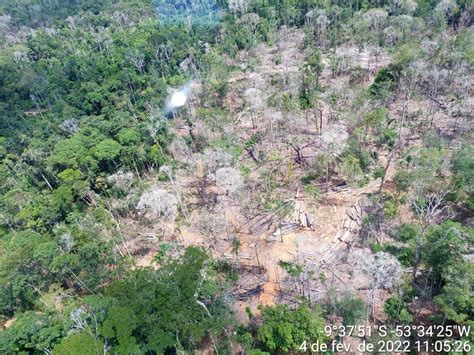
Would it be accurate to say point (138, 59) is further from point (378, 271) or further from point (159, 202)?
point (378, 271)

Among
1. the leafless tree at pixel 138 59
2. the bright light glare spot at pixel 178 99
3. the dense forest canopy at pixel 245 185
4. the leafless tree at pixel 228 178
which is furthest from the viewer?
the leafless tree at pixel 138 59

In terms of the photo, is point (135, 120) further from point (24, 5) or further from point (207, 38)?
point (24, 5)

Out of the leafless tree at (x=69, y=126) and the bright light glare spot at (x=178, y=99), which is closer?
the leafless tree at (x=69, y=126)

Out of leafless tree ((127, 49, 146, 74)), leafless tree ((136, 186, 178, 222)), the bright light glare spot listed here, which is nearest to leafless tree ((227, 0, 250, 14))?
leafless tree ((127, 49, 146, 74))

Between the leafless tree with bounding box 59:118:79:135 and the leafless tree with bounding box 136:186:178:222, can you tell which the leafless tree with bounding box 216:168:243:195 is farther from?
the leafless tree with bounding box 59:118:79:135

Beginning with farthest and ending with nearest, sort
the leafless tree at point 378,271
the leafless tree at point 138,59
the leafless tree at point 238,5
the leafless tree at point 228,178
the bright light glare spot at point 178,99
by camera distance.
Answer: the leafless tree at point 238,5, the leafless tree at point 138,59, the bright light glare spot at point 178,99, the leafless tree at point 228,178, the leafless tree at point 378,271

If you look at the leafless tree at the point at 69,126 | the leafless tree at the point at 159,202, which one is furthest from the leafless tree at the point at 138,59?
the leafless tree at the point at 159,202

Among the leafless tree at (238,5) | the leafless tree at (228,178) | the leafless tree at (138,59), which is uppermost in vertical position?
the leafless tree at (238,5)

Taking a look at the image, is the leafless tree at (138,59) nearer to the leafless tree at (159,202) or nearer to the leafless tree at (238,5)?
the leafless tree at (238,5)
